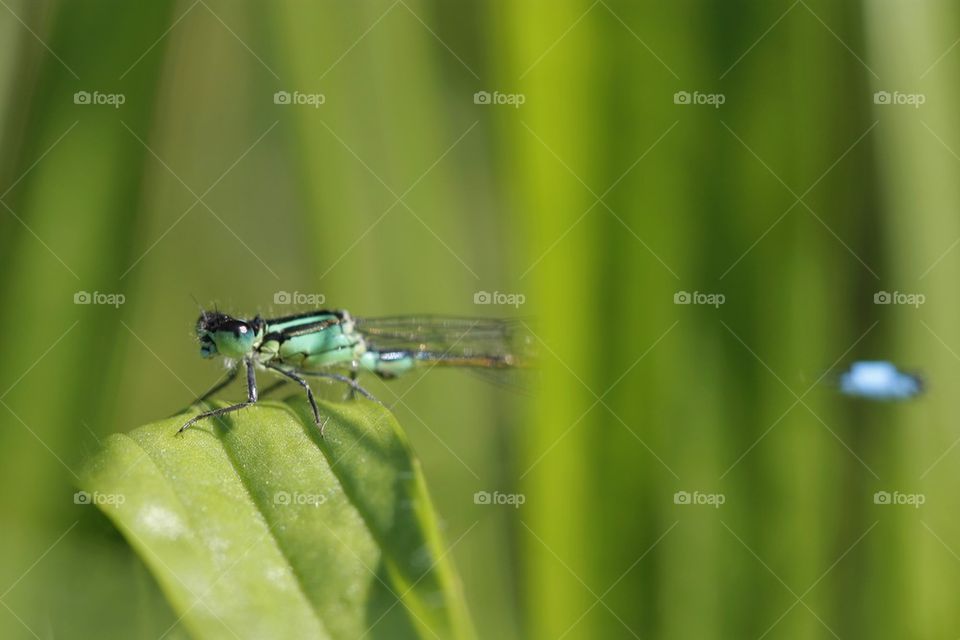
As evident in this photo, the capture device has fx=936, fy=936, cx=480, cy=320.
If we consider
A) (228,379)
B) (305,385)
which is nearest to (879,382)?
(305,385)

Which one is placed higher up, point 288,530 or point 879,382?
point 879,382

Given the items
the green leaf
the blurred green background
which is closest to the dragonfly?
the blurred green background

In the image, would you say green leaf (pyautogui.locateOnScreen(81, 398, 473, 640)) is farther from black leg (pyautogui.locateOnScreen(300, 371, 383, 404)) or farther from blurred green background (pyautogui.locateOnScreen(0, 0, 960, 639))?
black leg (pyautogui.locateOnScreen(300, 371, 383, 404))

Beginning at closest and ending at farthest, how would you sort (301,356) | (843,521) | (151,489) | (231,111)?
(151,489) → (843,521) → (301,356) → (231,111)

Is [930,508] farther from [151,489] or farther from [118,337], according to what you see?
[118,337]

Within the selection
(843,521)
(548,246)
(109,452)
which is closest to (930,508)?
(843,521)

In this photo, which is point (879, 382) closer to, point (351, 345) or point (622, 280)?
point (622, 280)
